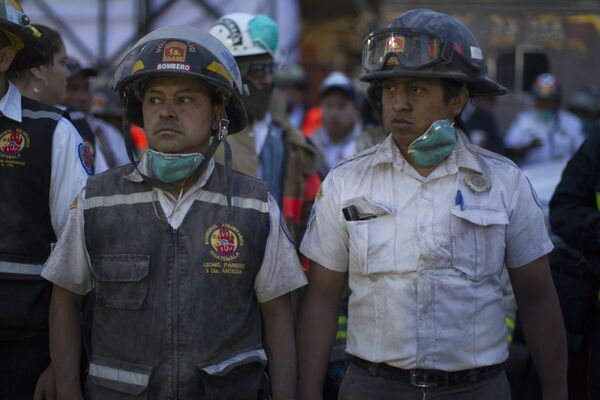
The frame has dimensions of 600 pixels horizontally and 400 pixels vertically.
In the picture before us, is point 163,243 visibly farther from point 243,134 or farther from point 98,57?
point 98,57

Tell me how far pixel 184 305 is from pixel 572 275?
2108 millimetres

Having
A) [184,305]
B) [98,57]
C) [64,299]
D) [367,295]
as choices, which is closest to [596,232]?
[367,295]

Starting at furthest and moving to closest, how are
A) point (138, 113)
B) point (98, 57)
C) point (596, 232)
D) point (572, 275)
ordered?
point (98, 57), point (572, 275), point (596, 232), point (138, 113)

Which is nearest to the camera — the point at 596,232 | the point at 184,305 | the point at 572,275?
the point at 184,305

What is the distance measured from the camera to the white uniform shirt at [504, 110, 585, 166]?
409 inches

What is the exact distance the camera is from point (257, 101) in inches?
190

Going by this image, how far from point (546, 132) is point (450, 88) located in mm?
7475

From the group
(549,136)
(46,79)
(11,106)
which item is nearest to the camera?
(11,106)

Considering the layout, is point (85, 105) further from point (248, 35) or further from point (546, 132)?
point (546, 132)

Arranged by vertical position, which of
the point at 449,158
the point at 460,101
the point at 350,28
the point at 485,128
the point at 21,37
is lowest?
the point at 449,158

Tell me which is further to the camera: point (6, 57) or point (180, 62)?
point (6, 57)

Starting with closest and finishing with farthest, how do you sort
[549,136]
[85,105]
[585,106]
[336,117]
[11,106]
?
[11,106]
[85,105]
[336,117]
[549,136]
[585,106]

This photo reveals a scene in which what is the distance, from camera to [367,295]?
3271 mm

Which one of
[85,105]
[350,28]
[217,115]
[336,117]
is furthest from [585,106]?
[217,115]
